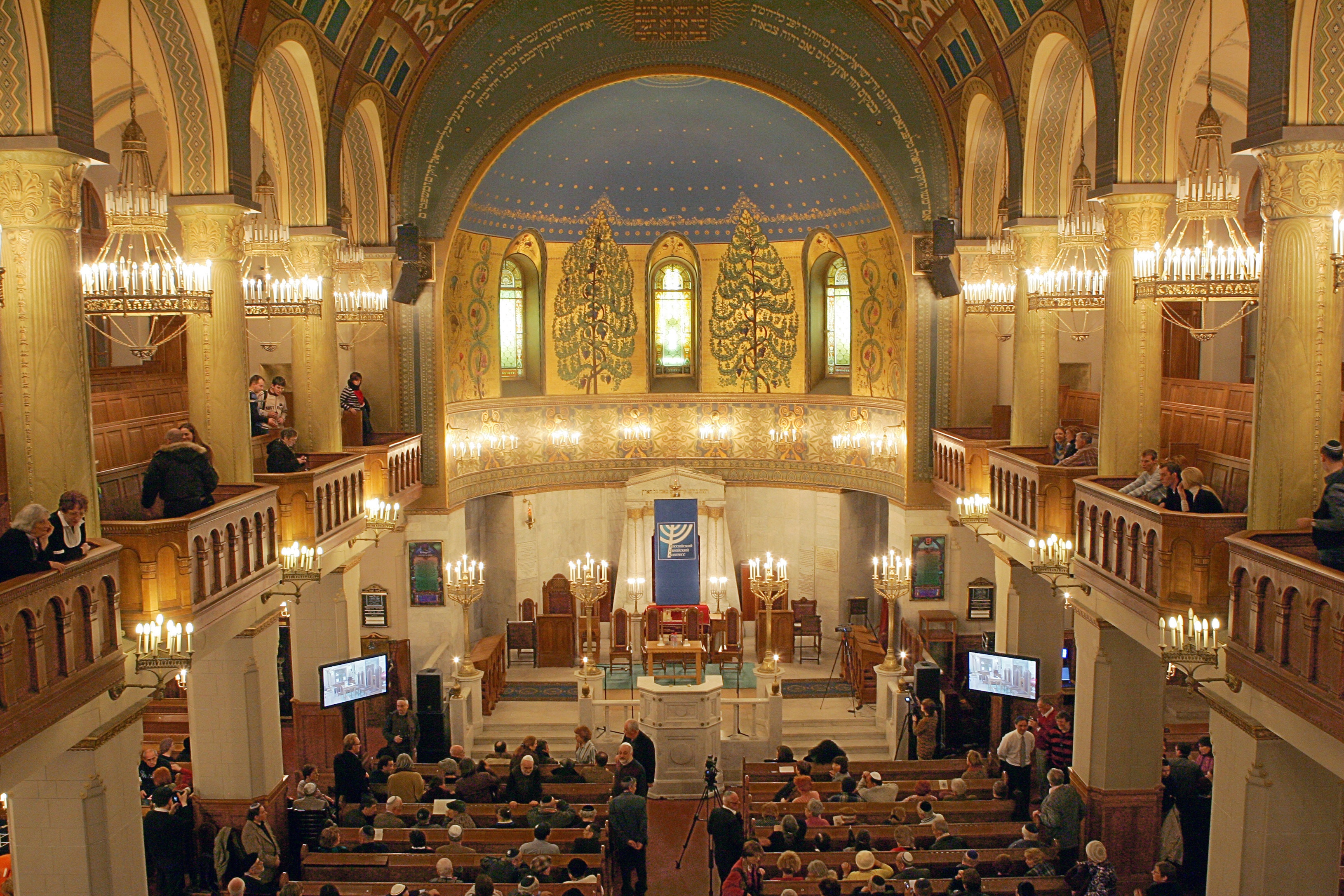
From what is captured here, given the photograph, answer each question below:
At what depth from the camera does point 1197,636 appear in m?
9.60

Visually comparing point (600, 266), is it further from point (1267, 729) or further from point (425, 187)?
point (1267, 729)

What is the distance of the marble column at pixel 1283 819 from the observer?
9.32 meters

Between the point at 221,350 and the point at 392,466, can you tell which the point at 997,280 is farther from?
the point at 221,350

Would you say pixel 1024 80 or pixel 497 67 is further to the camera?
pixel 497 67

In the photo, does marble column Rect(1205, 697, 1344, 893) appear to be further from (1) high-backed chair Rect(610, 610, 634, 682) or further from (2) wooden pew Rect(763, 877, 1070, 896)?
(1) high-backed chair Rect(610, 610, 634, 682)

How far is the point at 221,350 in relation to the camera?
12594 millimetres

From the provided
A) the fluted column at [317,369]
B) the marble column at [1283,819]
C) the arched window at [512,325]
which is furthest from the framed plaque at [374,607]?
the marble column at [1283,819]

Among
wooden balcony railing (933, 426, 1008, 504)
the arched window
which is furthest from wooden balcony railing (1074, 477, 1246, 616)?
the arched window

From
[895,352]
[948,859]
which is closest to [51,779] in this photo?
[948,859]

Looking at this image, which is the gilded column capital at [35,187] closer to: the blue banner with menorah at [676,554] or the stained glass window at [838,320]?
the blue banner with menorah at [676,554]

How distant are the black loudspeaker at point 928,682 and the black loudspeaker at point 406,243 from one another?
1087 centimetres

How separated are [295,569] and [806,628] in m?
13.1

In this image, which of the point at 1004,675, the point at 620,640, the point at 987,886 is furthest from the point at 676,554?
the point at 987,886

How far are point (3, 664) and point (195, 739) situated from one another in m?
6.31
